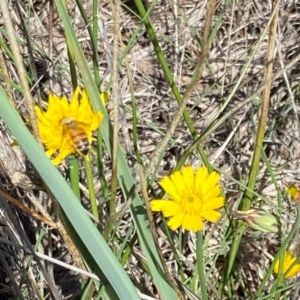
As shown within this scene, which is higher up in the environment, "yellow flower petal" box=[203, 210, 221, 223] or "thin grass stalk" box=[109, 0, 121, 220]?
"thin grass stalk" box=[109, 0, 121, 220]

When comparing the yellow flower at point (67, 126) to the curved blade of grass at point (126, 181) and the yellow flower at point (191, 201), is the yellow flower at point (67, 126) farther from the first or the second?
the yellow flower at point (191, 201)

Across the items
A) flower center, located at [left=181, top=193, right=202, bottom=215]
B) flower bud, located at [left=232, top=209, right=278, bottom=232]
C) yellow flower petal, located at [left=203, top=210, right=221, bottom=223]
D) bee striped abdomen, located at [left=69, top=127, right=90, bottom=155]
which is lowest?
yellow flower petal, located at [left=203, top=210, right=221, bottom=223]

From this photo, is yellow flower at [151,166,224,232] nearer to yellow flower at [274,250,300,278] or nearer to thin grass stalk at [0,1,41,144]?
thin grass stalk at [0,1,41,144]

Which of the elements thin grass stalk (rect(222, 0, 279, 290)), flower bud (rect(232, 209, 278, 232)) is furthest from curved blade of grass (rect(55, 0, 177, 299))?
thin grass stalk (rect(222, 0, 279, 290))

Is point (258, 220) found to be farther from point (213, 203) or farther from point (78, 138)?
point (78, 138)

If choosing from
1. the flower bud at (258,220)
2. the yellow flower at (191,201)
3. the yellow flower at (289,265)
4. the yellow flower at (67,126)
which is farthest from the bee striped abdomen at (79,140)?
the yellow flower at (289,265)

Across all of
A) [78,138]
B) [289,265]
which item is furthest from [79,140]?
[289,265]

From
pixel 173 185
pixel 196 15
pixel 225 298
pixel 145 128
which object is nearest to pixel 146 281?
pixel 225 298
